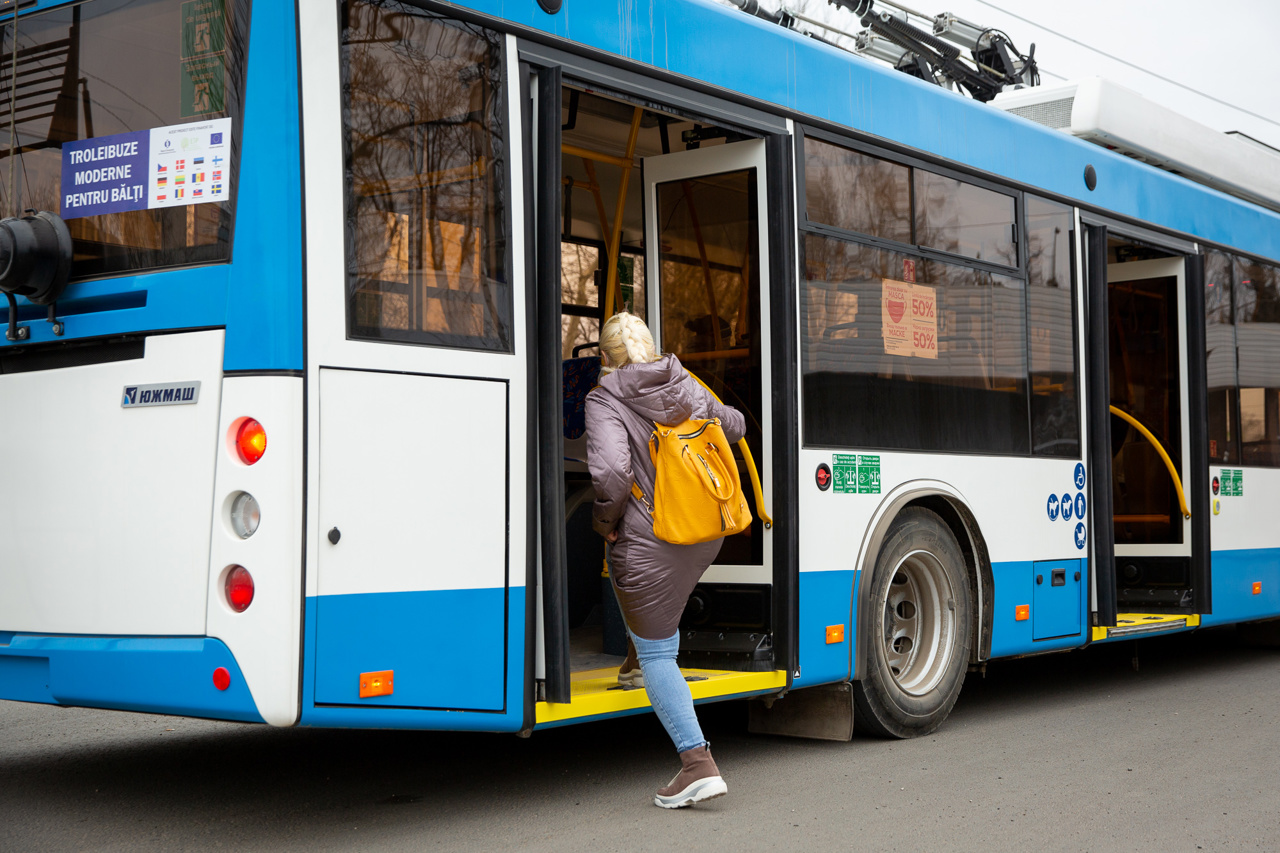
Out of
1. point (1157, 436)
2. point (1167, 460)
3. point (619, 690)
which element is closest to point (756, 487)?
point (619, 690)

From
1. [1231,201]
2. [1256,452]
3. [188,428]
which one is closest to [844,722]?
[188,428]

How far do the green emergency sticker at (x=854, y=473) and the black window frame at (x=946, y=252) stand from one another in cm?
5

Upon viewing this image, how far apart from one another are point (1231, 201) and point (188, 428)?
775 centimetres

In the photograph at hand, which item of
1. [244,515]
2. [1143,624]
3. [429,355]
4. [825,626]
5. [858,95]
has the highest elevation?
[858,95]

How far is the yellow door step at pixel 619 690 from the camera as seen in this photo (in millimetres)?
4844

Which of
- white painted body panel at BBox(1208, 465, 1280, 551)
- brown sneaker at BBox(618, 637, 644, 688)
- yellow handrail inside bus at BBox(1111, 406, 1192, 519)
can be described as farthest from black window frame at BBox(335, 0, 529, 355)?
white painted body panel at BBox(1208, 465, 1280, 551)

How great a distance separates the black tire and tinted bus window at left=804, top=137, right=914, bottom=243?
5.87m

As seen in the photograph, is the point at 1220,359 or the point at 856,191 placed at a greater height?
the point at 856,191

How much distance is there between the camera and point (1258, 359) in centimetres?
949

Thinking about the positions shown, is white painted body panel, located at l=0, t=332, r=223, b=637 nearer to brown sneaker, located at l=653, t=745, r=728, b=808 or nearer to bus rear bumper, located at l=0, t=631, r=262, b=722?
bus rear bumper, located at l=0, t=631, r=262, b=722

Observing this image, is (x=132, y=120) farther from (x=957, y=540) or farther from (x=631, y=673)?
(x=957, y=540)

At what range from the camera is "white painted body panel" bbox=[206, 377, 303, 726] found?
409cm

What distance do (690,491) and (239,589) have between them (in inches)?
66.6

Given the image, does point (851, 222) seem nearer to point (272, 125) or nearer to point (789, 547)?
point (789, 547)
